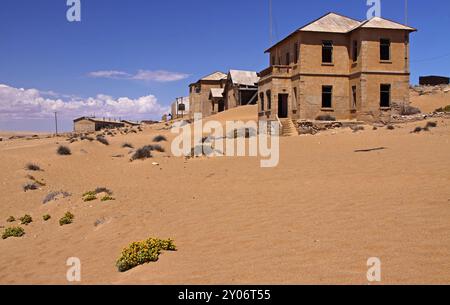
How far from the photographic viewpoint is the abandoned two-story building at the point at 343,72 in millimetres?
29516

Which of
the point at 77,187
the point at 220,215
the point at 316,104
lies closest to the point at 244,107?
the point at 316,104

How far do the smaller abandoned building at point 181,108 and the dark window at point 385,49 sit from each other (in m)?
40.4

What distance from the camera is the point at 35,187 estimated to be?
632 inches

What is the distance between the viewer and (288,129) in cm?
2906

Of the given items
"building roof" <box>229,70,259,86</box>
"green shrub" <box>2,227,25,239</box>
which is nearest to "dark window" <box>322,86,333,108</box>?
"building roof" <box>229,70,259,86</box>

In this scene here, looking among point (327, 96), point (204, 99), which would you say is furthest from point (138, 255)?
point (204, 99)

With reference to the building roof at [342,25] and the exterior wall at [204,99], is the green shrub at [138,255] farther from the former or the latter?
the exterior wall at [204,99]

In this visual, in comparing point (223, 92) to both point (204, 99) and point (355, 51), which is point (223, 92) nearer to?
point (204, 99)

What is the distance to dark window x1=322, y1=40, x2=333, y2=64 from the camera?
3080cm

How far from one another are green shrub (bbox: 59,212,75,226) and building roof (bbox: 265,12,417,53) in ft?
77.3

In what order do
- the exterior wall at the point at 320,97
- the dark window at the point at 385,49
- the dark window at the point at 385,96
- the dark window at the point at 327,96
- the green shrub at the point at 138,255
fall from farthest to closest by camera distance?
1. the dark window at the point at 327,96
2. the exterior wall at the point at 320,97
3. the dark window at the point at 385,96
4. the dark window at the point at 385,49
5. the green shrub at the point at 138,255

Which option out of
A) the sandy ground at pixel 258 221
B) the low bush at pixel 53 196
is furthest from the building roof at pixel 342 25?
the low bush at pixel 53 196

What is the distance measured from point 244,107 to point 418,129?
24.3m

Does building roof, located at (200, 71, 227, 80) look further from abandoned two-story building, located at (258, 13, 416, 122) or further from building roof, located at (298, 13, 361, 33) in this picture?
building roof, located at (298, 13, 361, 33)
